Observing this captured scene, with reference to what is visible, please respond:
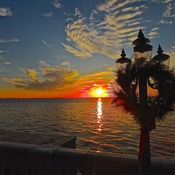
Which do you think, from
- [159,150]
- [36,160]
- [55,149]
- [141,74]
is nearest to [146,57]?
[141,74]

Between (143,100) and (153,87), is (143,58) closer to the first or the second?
(153,87)

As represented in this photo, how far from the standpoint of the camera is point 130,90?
460 cm

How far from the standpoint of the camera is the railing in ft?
16.7

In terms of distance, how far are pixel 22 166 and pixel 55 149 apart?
1049 millimetres

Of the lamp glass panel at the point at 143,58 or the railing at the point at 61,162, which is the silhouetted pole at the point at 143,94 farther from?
the railing at the point at 61,162

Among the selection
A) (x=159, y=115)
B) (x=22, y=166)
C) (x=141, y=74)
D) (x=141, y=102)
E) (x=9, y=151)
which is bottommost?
(x=22, y=166)

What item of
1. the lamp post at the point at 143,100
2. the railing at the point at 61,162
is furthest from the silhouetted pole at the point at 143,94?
the railing at the point at 61,162

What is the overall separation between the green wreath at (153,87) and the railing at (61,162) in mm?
1303

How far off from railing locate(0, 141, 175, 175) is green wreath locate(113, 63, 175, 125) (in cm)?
130

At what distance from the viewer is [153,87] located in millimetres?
4594

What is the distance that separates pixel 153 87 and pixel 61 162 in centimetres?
304

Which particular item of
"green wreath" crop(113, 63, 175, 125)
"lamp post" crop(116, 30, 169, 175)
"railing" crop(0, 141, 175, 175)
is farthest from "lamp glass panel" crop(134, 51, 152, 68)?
"railing" crop(0, 141, 175, 175)

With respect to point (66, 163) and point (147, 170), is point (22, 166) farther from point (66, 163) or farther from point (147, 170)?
point (147, 170)

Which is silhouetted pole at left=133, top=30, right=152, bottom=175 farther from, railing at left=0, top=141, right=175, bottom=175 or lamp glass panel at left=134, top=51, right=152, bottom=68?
railing at left=0, top=141, right=175, bottom=175
